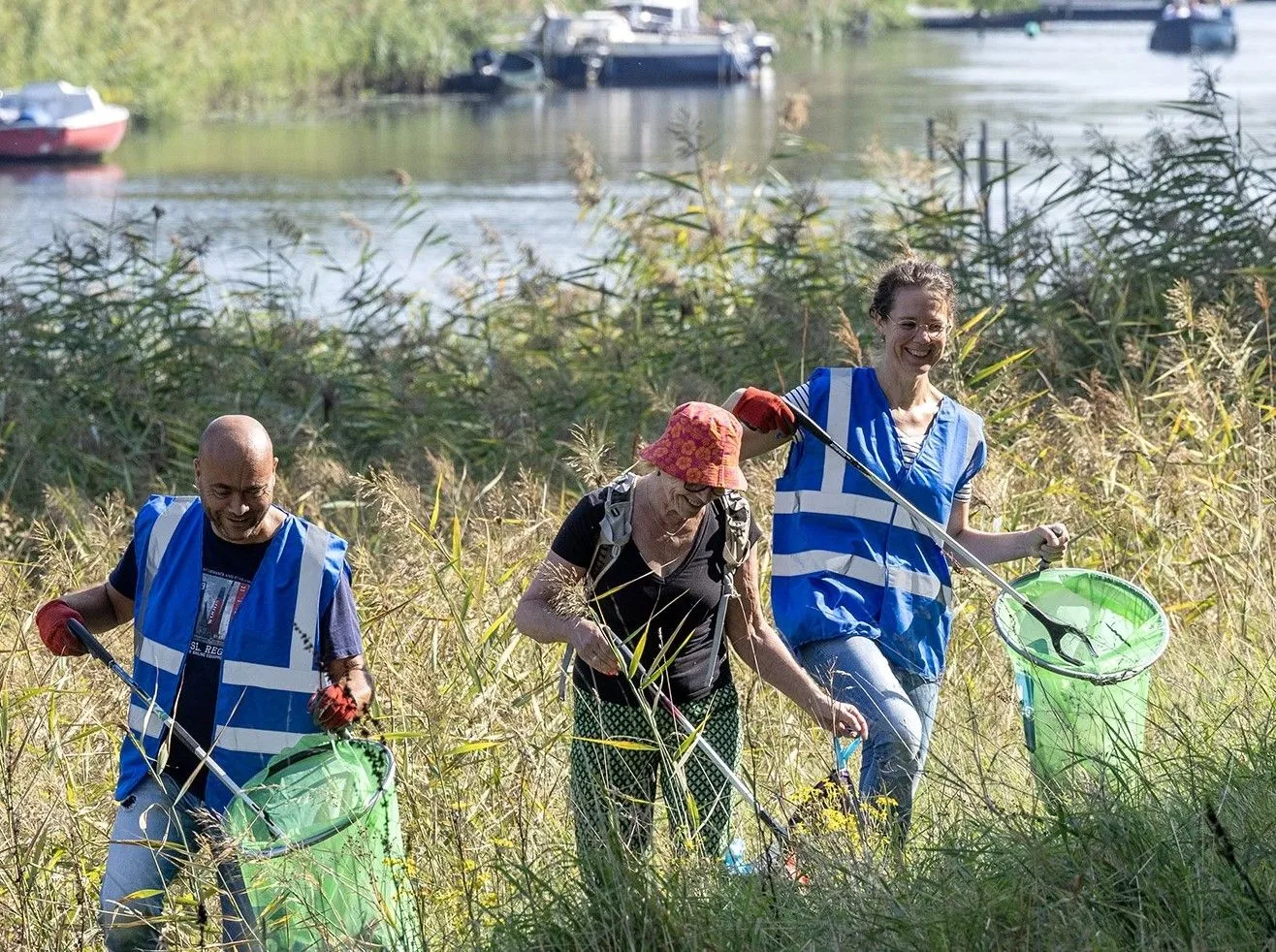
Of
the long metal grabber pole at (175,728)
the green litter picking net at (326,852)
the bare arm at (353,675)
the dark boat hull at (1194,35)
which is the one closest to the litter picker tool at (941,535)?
the bare arm at (353,675)

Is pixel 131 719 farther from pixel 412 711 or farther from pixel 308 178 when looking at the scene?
pixel 308 178

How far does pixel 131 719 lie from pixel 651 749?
3.22 ft

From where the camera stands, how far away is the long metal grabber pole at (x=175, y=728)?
308 centimetres

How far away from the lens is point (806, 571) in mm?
3842

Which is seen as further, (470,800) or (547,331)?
(547,331)

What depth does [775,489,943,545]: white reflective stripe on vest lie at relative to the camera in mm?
3854

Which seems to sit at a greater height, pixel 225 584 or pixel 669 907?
pixel 225 584

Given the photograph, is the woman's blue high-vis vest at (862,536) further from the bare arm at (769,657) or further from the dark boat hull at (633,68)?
the dark boat hull at (633,68)

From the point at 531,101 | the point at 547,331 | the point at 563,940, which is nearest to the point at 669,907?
the point at 563,940

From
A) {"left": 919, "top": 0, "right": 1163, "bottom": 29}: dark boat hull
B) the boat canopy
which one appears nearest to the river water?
the boat canopy

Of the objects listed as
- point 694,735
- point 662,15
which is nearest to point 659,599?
point 694,735

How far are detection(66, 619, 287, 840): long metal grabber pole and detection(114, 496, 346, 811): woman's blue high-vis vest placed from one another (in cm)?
4

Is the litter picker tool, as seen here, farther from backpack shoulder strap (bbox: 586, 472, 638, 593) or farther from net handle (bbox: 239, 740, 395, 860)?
net handle (bbox: 239, 740, 395, 860)

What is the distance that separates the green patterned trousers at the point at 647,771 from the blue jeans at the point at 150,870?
64 cm
